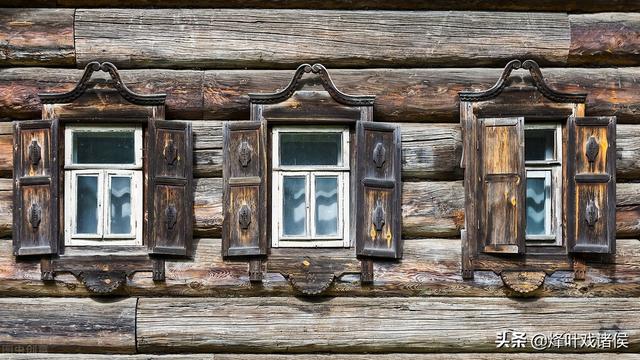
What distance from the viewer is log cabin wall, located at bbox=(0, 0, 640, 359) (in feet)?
23.2

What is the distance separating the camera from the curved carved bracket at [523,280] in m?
7.07

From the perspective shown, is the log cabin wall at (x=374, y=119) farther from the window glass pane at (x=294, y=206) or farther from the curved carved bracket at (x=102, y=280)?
the window glass pane at (x=294, y=206)

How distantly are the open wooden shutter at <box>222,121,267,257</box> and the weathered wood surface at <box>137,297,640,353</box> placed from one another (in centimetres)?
41

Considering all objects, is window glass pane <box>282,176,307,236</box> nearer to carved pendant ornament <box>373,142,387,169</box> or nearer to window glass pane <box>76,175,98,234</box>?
carved pendant ornament <box>373,142,387,169</box>

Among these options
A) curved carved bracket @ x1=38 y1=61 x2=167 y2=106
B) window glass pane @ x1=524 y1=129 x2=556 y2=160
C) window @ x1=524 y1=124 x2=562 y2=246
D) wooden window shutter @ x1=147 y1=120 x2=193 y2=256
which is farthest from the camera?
window glass pane @ x1=524 y1=129 x2=556 y2=160

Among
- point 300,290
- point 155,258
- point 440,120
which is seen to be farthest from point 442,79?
point 155,258

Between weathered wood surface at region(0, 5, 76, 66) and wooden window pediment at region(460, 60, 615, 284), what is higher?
weathered wood surface at region(0, 5, 76, 66)

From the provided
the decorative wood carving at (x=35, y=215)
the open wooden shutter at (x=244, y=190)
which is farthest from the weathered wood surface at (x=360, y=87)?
the decorative wood carving at (x=35, y=215)

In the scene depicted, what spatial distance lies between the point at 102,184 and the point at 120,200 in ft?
0.55

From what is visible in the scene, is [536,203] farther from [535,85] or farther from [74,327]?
[74,327]

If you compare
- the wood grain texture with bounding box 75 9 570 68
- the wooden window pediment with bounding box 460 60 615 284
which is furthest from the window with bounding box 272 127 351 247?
the wooden window pediment with bounding box 460 60 615 284

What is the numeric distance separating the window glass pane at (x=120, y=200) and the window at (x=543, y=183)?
2.81 m

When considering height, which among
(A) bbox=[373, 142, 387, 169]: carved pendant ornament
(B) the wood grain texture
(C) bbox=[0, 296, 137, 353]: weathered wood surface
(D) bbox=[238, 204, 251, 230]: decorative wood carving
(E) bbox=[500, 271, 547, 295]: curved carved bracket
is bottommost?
(C) bbox=[0, 296, 137, 353]: weathered wood surface

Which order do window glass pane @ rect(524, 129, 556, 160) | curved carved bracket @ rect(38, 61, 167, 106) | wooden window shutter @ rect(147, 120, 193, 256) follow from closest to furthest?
wooden window shutter @ rect(147, 120, 193, 256)
curved carved bracket @ rect(38, 61, 167, 106)
window glass pane @ rect(524, 129, 556, 160)
